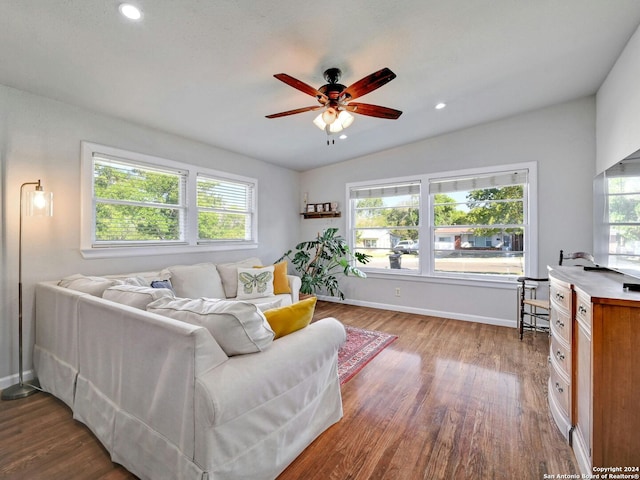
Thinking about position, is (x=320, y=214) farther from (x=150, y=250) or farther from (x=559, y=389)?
(x=559, y=389)

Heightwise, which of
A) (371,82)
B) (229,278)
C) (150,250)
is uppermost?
(371,82)

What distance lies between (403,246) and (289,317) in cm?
349

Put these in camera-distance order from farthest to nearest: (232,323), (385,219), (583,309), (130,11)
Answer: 1. (385,219)
2. (130,11)
3. (583,309)
4. (232,323)

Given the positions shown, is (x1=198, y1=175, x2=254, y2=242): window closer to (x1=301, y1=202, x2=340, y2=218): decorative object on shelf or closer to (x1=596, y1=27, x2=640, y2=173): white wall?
(x1=301, y1=202, x2=340, y2=218): decorative object on shelf

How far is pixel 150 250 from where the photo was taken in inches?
131

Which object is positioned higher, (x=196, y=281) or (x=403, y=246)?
(x=403, y=246)

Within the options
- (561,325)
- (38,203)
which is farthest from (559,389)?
(38,203)

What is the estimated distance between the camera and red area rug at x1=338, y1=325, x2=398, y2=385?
8.81 feet

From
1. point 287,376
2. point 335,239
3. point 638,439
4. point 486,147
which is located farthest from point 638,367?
point 335,239

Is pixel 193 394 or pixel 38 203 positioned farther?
pixel 38 203

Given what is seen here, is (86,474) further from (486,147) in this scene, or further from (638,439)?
(486,147)

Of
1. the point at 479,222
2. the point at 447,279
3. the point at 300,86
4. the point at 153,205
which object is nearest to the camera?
the point at 300,86

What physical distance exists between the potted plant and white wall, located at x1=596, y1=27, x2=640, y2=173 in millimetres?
3077

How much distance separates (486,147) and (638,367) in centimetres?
338
